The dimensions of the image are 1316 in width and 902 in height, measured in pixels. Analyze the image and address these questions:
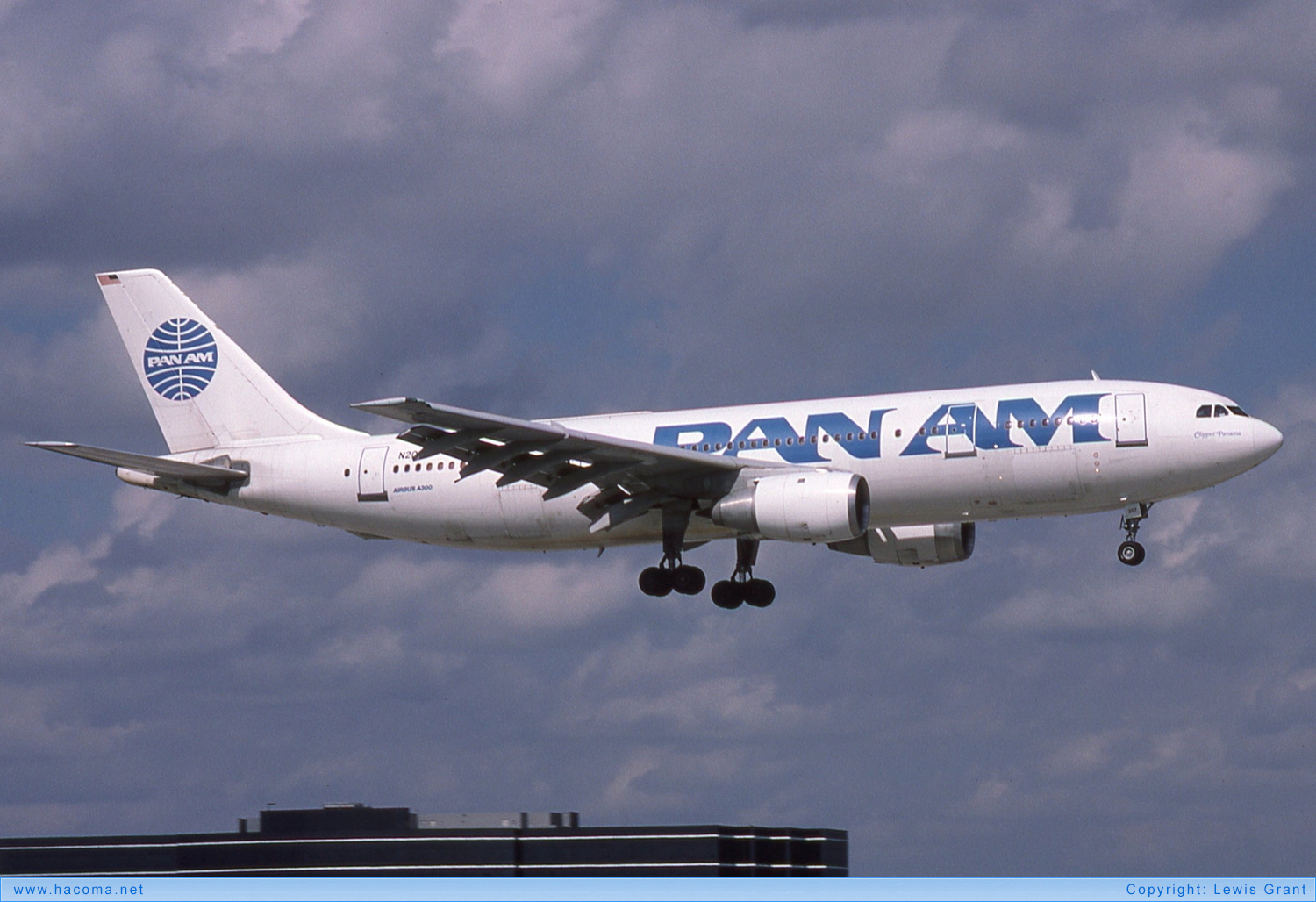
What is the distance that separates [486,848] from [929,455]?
61.7 metres

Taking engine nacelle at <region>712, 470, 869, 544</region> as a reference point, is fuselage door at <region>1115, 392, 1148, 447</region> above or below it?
above

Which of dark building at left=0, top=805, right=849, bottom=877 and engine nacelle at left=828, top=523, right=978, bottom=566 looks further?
dark building at left=0, top=805, right=849, bottom=877

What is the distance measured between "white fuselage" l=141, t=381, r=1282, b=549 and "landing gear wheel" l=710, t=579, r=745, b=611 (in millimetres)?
2908

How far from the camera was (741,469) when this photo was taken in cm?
4716

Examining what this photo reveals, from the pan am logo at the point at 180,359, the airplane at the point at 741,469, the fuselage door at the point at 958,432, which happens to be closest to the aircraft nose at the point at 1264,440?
the airplane at the point at 741,469

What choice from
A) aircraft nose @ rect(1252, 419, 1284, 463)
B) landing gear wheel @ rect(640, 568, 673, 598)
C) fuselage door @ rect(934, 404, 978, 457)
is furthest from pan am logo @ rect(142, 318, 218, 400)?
aircraft nose @ rect(1252, 419, 1284, 463)

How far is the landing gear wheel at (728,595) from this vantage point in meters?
52.9

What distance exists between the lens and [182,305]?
59.9 metres

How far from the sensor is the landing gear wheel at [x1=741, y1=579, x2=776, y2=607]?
5275 centimetres

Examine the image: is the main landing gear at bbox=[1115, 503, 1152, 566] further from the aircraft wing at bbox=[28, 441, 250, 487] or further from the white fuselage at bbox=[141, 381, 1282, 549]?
the aircraft wing at bbox=[28, 441, 250, 487]

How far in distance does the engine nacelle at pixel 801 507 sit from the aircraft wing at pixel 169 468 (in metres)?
15.8

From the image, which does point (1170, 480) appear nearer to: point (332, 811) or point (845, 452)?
point (845, 452)

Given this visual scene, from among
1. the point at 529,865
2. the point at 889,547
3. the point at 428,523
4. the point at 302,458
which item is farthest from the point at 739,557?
the point at 529,865

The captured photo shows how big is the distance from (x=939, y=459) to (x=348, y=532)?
59.5 feet
